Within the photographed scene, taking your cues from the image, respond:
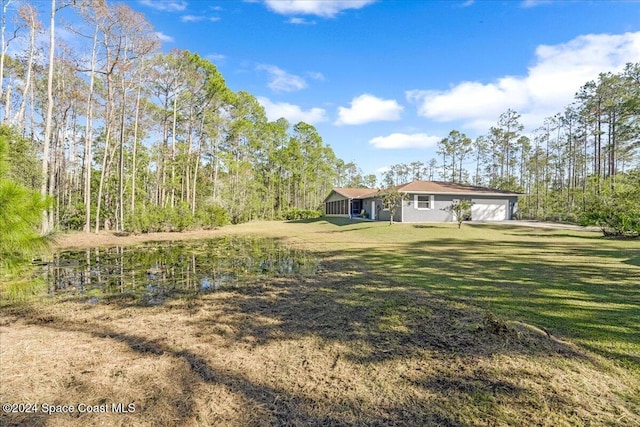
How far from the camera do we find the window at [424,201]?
2427cm

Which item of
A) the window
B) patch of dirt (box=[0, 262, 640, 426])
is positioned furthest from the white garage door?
patch of dirt (box=[0, 262, 640, 426])

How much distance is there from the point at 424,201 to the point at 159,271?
2096 cm

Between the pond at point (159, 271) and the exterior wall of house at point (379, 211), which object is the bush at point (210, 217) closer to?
the pond at point (159, 271)

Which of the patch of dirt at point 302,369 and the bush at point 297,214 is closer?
the patch of dirt at point 302,369

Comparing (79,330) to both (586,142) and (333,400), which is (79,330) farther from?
(586,142)

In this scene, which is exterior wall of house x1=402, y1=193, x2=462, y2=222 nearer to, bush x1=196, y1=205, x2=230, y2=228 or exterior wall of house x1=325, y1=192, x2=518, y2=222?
exterior wall of house x1=325, y1=192, x2=518, y2=222

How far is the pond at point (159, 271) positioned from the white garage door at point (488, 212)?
1945 cm

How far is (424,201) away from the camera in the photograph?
79.9ft

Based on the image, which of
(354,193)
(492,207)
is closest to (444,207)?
(492,207)

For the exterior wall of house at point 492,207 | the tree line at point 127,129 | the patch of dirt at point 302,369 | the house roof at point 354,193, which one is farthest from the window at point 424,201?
the patch of dirt at point 302,369

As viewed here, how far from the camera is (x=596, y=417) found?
6.63 feet

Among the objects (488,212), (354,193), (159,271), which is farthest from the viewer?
(354,193)

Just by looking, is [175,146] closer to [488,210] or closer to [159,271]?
[159,271]

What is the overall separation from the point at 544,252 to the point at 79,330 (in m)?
11.7
